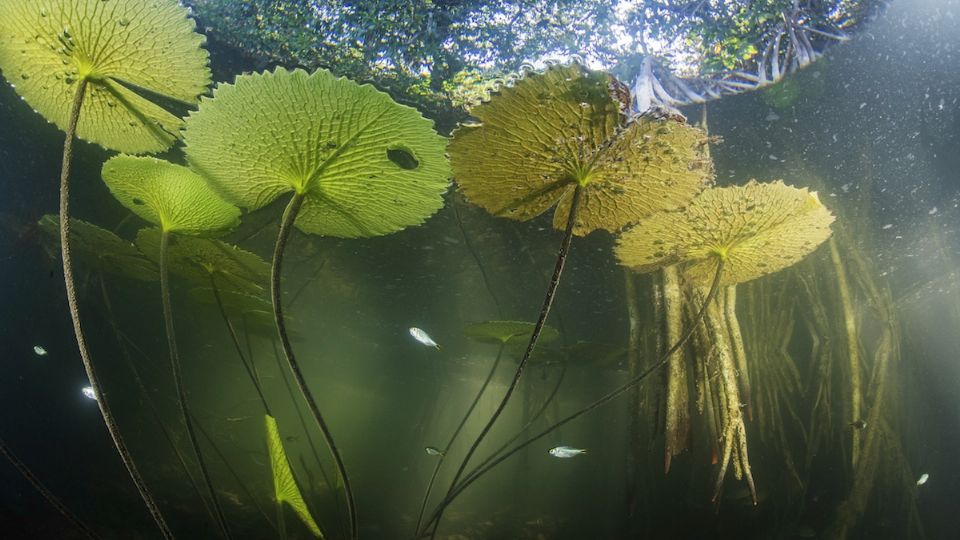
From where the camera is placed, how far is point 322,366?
99.3 feet

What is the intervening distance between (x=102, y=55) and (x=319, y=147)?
0.85m

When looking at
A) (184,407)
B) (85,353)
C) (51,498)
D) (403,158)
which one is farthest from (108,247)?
(403,158)

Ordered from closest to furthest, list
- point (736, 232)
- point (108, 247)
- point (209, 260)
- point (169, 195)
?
point (169, 195) < point (736, 232) < point (209, 260) < point (108, 247)

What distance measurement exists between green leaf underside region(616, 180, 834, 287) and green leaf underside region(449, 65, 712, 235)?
285 millimetres

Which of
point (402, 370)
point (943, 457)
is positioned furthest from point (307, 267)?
point (943, 457)

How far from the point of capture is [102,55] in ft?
5.45

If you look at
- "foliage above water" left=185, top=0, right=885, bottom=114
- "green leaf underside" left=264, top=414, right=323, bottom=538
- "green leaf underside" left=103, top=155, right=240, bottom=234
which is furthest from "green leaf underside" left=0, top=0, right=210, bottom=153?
"foliage above water" left=185, top=0, right=885, bottom=114

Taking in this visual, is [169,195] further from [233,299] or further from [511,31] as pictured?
[511,31]

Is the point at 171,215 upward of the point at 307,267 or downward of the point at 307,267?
downward

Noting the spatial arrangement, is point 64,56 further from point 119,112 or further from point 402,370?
point 402,370

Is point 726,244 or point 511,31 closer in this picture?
point 726,244

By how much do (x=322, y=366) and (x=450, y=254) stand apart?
77.7ft

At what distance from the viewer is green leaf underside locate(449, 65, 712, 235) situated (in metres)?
1.58

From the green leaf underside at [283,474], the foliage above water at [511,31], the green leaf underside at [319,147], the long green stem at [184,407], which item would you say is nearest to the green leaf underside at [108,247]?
the long green stem at [184,407]
